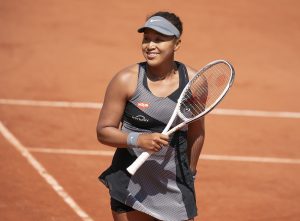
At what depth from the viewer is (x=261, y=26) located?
16.2 metres

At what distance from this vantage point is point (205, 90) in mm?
5578

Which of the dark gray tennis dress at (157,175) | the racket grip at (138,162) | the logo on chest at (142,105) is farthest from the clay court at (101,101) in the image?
the logo on chest at (142,105)

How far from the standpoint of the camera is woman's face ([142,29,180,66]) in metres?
5.31

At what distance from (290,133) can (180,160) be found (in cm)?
567

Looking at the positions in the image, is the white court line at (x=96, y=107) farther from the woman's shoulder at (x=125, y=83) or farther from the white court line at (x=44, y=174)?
the woman's shoulder at (x=125, y=83)

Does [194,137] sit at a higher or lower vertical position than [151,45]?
lower

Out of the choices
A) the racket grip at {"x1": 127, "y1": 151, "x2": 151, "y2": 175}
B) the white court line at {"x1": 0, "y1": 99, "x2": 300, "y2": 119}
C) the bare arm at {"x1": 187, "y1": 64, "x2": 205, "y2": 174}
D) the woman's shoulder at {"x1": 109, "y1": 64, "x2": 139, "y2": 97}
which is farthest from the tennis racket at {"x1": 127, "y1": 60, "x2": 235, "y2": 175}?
the white court line at {"x1": 0, "y1": 99, "x2": 300, "y2": 119}

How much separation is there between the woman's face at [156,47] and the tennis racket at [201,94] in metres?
0.26

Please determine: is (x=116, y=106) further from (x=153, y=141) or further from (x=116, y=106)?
(x=153, y=141)

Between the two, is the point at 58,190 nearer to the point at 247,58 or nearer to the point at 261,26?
the point at 247,58

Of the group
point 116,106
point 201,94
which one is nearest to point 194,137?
point 201,94

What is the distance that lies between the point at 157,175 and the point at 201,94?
674 mm

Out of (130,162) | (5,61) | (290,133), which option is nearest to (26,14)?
(5,61)

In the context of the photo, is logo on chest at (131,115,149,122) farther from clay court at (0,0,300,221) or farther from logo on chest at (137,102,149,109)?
clay court at (0,0,300,221)
